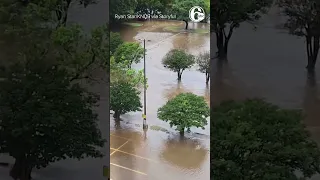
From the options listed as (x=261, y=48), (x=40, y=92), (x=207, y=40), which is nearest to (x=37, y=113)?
(x=40, y=92)

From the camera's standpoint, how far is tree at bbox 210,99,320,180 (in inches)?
150

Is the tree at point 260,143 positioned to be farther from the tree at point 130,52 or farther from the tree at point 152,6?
the tree at point 152,6

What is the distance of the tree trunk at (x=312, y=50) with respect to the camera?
3.75m

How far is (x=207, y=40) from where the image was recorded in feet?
12.7

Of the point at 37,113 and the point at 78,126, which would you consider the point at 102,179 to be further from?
the point at 37,113

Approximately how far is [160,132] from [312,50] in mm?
1408

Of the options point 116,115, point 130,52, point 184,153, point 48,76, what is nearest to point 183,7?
point 130,52

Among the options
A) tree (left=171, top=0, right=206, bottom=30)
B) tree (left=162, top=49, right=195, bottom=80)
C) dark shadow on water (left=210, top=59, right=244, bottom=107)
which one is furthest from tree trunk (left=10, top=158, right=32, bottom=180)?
tree (left=171, top=0, right=206, bottom=30)

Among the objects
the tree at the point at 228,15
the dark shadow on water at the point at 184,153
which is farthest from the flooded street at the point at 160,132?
the tree at the point at 228,15

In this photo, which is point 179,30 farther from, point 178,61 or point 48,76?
→ point 48,76

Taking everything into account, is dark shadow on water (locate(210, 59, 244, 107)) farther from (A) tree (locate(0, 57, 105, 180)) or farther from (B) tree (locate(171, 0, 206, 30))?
(A) tree (locate(0, 57, 105, 180))

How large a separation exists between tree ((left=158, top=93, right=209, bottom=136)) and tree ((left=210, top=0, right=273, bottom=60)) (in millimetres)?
430

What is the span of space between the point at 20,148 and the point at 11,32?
1.03 metres

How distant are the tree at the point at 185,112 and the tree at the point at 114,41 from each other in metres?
0.64
